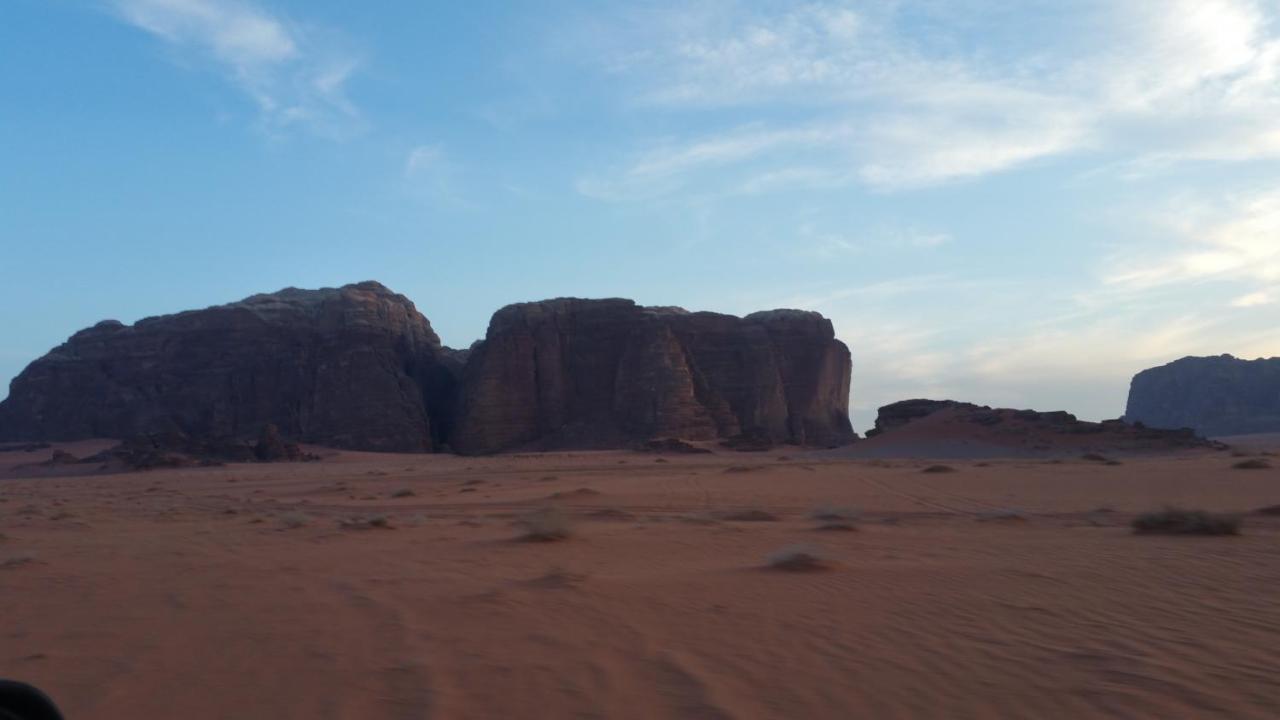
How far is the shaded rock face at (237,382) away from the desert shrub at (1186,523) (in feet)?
188

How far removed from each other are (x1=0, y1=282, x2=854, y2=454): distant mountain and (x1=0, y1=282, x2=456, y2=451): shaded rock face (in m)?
0.10

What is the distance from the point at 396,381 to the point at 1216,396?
3393 inches

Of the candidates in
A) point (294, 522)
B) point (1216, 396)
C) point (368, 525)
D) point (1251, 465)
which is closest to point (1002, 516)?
point (368, 525)

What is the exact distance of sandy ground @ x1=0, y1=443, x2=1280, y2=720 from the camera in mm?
4746

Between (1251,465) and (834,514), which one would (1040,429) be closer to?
(1251,465)

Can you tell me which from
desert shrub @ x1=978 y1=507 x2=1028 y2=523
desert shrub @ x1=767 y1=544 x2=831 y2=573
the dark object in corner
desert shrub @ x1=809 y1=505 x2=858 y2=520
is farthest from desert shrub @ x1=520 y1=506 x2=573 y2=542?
the dark object in corner

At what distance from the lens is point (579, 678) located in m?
5.12

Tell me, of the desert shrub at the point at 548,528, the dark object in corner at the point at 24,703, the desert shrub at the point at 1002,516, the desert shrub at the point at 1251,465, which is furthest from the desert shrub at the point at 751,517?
the desert shrub at the point at 1251,465

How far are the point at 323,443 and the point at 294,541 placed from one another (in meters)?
55.3

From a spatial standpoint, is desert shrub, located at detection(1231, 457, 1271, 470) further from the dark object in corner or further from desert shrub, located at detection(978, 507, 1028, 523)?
the dark object in corner

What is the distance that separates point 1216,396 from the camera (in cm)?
9850

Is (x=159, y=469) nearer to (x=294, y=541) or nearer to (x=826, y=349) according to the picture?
(x=294, y=541)

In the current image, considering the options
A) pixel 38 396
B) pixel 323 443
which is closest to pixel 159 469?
pixel 323 443

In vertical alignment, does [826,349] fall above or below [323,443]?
above
